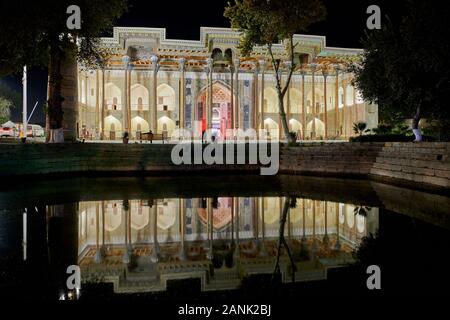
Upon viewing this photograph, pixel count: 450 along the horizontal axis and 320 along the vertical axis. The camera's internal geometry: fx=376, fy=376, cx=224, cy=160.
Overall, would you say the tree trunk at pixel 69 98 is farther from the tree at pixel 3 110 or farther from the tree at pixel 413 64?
the tree at pixel 3 110

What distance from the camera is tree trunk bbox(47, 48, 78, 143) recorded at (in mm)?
16188

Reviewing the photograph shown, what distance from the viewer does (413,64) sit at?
15.3 metres

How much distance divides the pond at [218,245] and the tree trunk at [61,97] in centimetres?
750

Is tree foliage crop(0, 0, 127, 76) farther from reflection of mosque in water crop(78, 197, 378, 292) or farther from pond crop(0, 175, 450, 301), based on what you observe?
reflection of mosque in water crop(78, 197, 378, 292)

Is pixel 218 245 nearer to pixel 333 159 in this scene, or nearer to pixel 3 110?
pixel 333 159

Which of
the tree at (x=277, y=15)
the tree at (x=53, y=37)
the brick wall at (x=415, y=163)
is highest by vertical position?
the tree at (x=277, y=15)

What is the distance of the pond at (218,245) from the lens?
3605 mm

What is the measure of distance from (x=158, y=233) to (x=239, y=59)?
28498mm

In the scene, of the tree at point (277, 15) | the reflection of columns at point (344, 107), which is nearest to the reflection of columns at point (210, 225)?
the tree at point (277, 15)

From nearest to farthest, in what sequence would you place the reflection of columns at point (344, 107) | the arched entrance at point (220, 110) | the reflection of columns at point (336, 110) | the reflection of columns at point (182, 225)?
the reflection of columns at point (182, 225)
the arched entrance at point (220, 110)
the reflection of columns at point (336, 110)
the reflection of columns at point (344, 107)

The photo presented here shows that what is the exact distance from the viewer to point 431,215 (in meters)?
7.00

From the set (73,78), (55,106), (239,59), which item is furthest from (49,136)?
(239,59)

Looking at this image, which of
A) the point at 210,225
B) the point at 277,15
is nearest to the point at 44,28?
the point at 210,225
